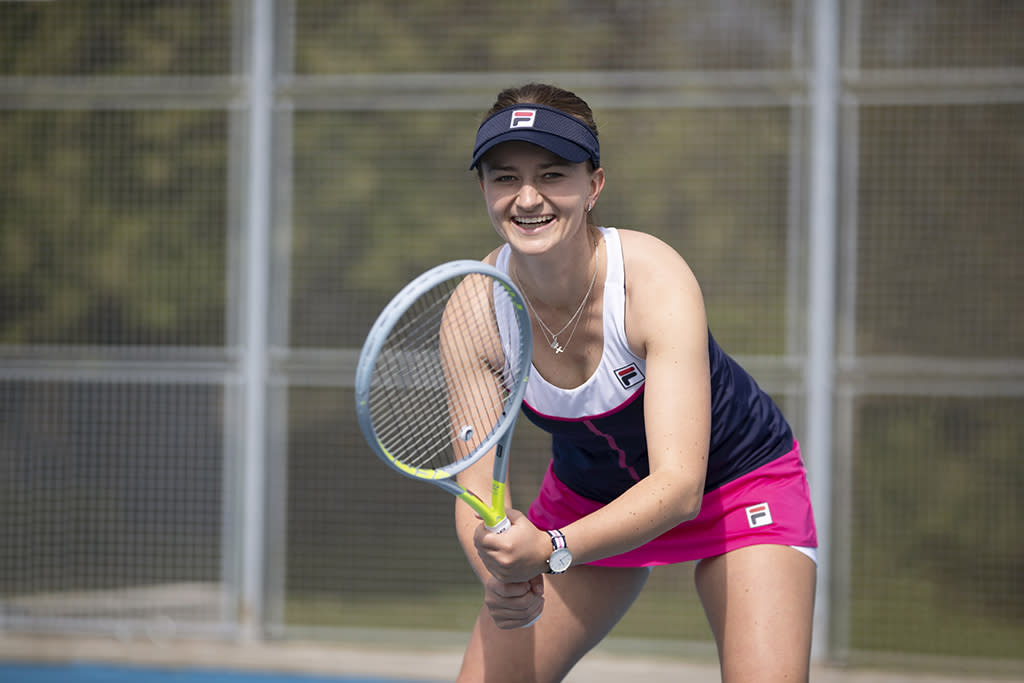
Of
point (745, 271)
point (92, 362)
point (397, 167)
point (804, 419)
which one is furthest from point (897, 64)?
point (92, 362)

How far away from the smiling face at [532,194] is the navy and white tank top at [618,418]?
25 cm

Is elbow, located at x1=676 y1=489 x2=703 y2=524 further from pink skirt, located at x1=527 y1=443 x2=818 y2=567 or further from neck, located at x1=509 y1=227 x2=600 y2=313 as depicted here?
neck, located at x1=509 y1=227 x2=600 y2=313

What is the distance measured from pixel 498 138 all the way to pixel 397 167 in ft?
12.4

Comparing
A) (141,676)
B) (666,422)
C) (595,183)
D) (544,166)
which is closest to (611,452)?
(666,422)

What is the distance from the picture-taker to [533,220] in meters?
2.41

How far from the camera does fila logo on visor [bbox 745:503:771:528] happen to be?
9.09ft

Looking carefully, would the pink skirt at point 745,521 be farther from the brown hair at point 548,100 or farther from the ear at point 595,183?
the brown hair at point 548,100

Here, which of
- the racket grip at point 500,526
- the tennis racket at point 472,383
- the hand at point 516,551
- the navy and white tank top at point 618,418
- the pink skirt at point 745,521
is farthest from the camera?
the pink skirt at point 745,521

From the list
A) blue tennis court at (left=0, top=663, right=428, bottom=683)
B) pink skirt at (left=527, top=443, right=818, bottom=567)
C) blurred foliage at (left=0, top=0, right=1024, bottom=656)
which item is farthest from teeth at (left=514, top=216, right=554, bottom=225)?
blue tennis court at (left=0, top=663, right=428, bottom=683)

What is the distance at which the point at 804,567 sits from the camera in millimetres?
2748

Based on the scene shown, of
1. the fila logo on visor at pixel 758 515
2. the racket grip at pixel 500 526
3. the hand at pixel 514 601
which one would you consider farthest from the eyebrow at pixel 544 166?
the fila logo on visor at pixel 758 515

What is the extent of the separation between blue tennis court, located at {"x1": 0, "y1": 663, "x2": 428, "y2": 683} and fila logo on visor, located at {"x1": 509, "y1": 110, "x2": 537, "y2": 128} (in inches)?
153

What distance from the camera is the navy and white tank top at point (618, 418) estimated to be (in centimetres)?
262

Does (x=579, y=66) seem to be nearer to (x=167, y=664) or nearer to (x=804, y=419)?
(x=804, y=419)
